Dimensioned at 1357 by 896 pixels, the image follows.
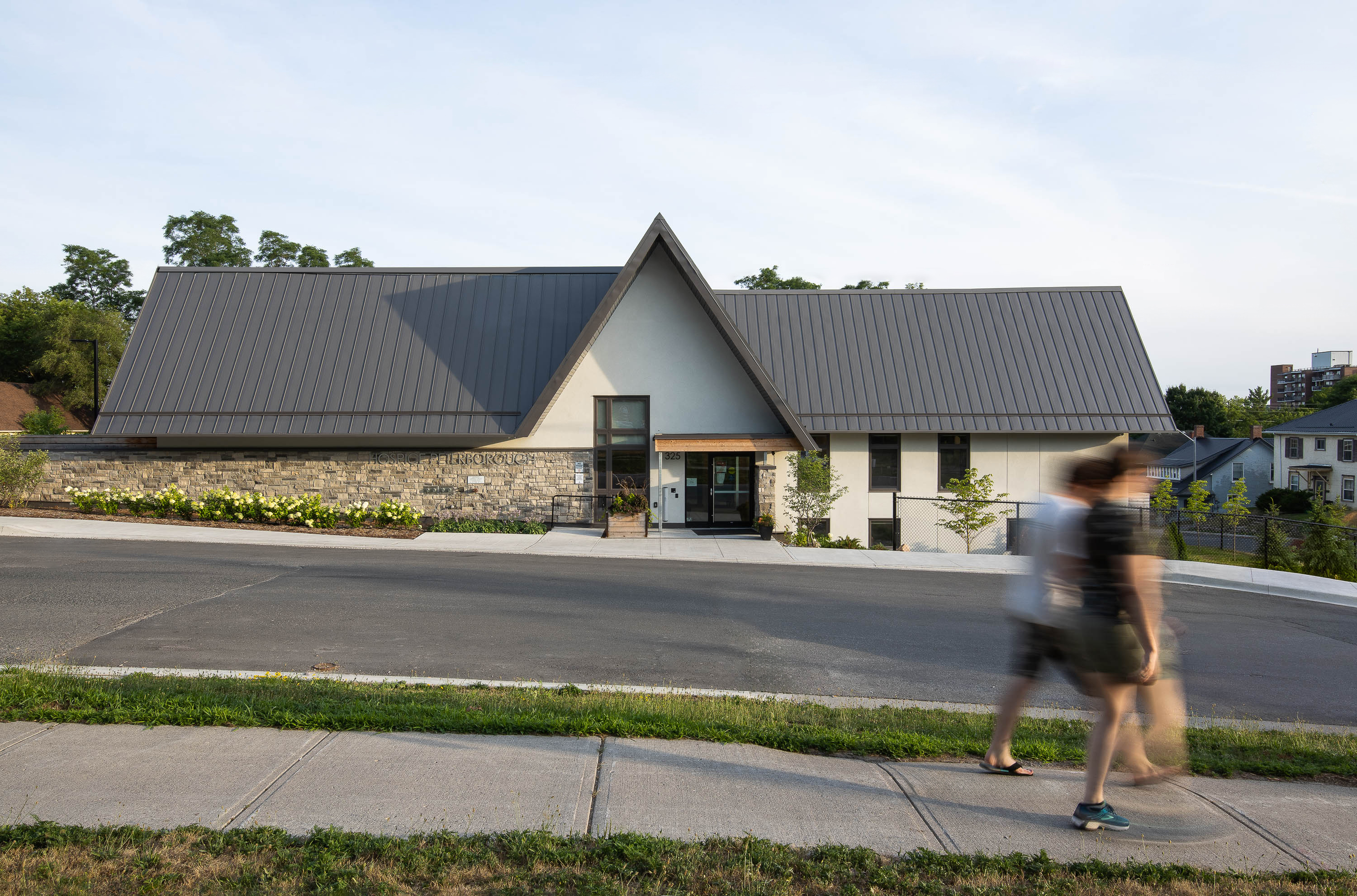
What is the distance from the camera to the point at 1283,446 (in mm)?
58156

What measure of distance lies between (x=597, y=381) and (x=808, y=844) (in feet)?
59.0

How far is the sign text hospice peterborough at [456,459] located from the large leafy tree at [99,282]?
199ft

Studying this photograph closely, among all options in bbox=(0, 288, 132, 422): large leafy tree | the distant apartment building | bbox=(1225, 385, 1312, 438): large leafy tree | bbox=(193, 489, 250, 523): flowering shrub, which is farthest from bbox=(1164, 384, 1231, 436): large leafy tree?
bbox=(0, 288, 132, 422): large leafy tree

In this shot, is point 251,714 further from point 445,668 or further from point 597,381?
point 597,381

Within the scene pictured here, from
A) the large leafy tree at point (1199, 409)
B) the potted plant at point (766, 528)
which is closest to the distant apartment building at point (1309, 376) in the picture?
the large leafy tree at point (1199, 409)

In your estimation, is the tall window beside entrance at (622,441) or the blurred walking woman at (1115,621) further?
the tall window beside entrance at (622,441)

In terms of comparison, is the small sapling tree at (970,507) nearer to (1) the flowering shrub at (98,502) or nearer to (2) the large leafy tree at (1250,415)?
(1) the flowering shrub at (98,502)

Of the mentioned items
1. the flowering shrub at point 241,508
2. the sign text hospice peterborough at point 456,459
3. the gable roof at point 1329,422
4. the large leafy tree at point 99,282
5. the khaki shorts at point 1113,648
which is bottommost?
the flowering shrub at point 241,508

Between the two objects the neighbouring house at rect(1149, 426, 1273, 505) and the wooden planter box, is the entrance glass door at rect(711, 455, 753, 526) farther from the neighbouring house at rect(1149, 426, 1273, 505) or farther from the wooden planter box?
the neighbouring house at rect(1149, 426, 1273, 505)

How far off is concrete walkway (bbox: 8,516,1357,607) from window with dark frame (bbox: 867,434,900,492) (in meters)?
5.32

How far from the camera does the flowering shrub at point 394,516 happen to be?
1986 centimetres

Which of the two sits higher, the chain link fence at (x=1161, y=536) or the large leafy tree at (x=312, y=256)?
the large leafy tree at (x=312, y=256)

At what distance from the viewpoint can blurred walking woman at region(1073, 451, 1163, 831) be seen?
4.36 meters

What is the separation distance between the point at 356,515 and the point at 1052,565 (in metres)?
18.1
